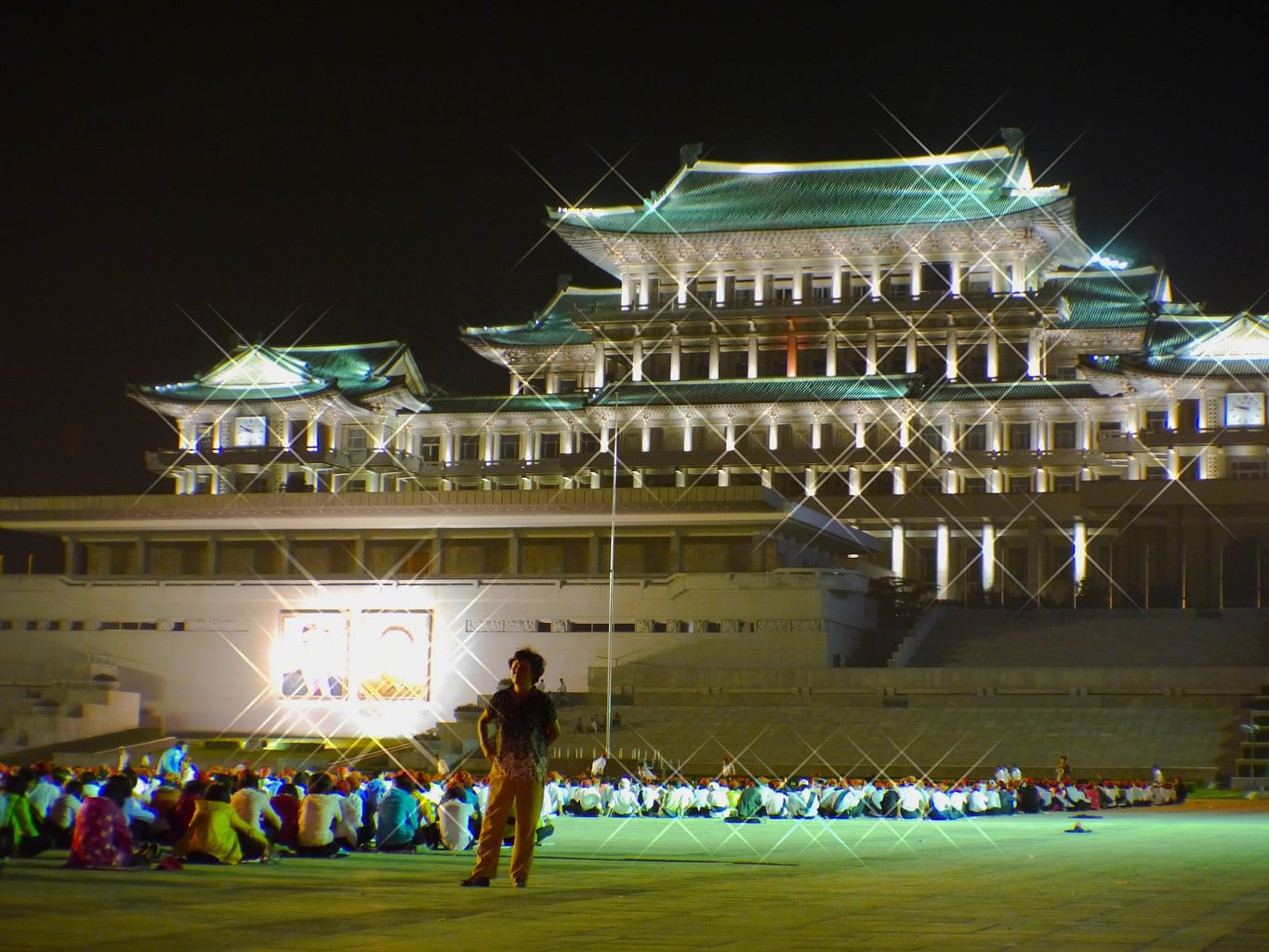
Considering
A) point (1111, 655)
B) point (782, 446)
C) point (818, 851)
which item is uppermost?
point (782, 446)

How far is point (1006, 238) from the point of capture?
5347cm

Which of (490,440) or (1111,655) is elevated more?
(490,440)

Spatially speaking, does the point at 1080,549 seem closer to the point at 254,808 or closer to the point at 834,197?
the point at 834,197

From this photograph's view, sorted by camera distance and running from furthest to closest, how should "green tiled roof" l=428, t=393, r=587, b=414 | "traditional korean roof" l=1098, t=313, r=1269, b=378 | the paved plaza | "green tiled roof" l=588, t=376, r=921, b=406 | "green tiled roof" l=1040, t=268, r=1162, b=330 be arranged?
1. "green tiled roof" l=428, t=393, r=587, b=414
2. "green tiled roof" l=1040, t=268, r=1162, b=330
3. "green tiled roof" l=588, t=376, r=921, b=406
4. "traditional korean roof" l=1098, t=313, r=1269, b=378
5. the paved plaza

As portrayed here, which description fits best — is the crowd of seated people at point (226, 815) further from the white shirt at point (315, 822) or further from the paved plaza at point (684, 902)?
the paved plaza at point (684, 902)

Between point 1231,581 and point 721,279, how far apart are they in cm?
1871

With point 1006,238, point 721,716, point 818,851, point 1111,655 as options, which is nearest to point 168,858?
point 818,851

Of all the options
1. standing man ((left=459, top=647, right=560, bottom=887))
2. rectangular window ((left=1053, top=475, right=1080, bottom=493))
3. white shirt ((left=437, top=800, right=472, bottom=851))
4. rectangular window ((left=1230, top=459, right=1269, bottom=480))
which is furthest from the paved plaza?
rectangular window ((left=1053, top=475, right=1080, bottom=493))

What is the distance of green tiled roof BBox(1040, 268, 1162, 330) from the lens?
5522cm

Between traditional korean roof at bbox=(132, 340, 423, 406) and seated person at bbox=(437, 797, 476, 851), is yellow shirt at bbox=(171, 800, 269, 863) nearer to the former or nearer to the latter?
seated person at bbox=(437, 797, 476, 851)

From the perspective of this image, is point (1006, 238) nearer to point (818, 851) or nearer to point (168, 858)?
point (818, 851)

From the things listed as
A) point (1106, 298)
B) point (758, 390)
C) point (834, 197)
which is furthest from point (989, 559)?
point (834, 197)

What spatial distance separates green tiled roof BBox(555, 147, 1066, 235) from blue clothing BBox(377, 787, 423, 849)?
136 ft

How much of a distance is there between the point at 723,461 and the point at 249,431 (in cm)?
1623
